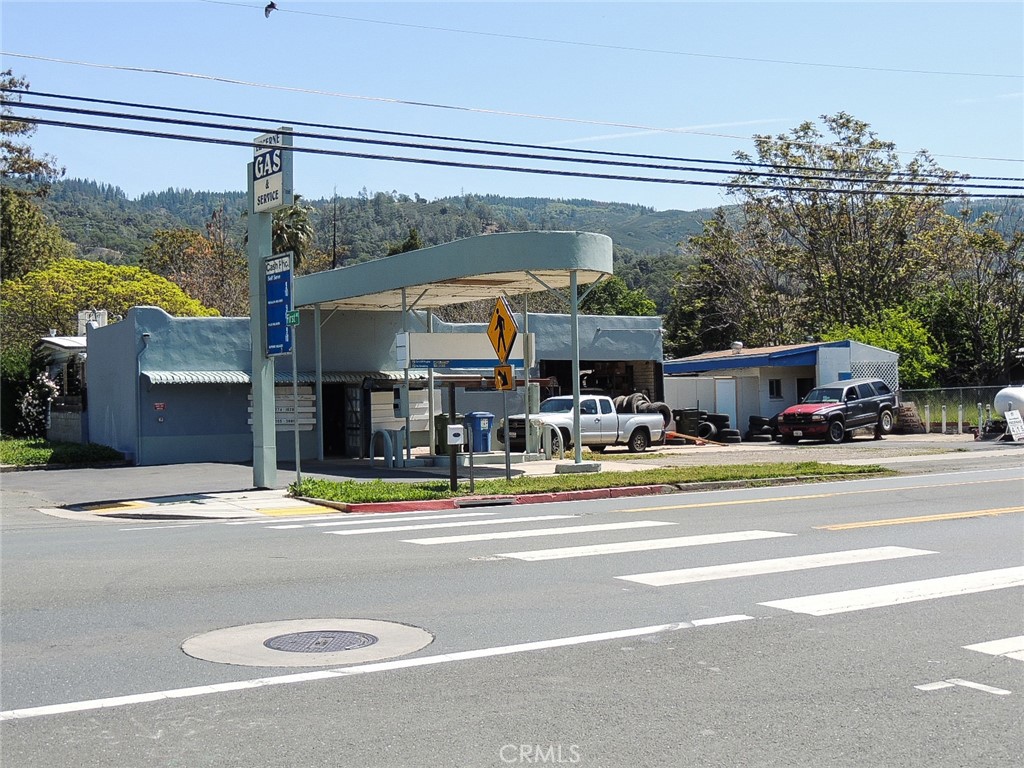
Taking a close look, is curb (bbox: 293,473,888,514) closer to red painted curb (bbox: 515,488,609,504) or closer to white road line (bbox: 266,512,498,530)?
red painted curb (bbox: 515,488,609,504)

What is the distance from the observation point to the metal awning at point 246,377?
2908cm

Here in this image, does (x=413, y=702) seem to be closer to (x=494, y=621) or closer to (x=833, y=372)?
(x=494, y=621)

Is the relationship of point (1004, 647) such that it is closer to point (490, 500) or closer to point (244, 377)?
point (490, 500)

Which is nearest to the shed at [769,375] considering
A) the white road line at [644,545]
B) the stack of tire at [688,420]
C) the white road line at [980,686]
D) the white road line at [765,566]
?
the stack of tire at [688,420]

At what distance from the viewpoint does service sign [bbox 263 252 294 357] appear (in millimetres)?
21344

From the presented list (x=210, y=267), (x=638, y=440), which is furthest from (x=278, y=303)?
(x=210, y=267)

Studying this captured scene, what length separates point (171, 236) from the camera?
7381 centimetres

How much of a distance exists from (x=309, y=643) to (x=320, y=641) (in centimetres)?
9

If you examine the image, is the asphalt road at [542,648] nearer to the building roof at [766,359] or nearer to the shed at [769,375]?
the shed at [769,375]

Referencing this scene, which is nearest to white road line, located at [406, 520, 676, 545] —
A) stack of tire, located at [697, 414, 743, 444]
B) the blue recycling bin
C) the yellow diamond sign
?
the yellow diamond sign

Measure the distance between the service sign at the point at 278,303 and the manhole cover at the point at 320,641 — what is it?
1335 centimetres

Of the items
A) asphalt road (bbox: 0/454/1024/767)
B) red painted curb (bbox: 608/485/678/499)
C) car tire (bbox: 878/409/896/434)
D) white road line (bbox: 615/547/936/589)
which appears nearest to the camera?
asphalt road (bbox: 0/454/1024/767)

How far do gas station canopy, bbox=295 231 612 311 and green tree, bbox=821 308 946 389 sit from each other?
83.2ft

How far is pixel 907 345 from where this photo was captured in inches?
1938
